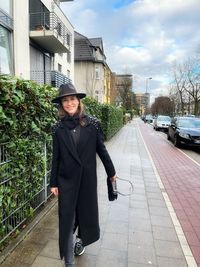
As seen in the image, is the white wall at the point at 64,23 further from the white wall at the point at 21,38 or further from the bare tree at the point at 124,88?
the bare tree at the point at 124,88

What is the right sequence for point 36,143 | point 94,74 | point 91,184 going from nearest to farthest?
point 91,184, point 36,143, point 94,74

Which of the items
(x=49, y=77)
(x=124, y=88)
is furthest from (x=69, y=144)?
(x=124, y=88)

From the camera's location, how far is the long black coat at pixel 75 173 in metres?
2.62

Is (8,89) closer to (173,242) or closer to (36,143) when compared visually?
(36,143)

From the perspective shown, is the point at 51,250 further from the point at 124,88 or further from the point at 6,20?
the point at 124,88

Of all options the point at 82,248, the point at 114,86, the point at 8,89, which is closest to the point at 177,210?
the point at 82,248

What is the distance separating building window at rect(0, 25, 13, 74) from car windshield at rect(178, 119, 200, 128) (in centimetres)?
944

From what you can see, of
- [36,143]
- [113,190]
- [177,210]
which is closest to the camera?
[113,190]

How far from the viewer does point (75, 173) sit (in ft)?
8.62

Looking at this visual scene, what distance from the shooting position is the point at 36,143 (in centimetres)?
387

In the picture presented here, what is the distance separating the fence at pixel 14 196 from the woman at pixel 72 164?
68cm

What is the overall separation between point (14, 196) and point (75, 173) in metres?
1.10

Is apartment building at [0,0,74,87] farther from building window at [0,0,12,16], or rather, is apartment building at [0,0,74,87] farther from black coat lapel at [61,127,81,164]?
black coat lapel at [61,127,81,164]

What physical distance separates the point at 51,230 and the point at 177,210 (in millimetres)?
2316
